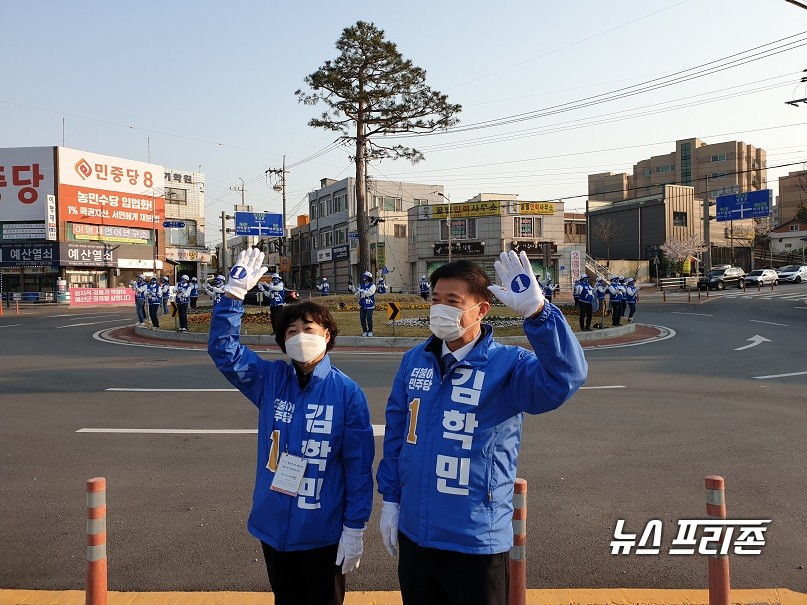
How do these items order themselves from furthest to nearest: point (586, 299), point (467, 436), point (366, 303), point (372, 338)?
1. point (586, 299)
2. point (366, 303)
3. point (372, 338)
4. point (467, 436)

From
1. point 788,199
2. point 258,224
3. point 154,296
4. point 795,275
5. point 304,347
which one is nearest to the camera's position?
point 304,347

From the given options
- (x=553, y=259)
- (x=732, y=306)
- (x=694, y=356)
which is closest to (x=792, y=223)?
(x=553, y=259)

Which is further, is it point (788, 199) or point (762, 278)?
point (788, 199)

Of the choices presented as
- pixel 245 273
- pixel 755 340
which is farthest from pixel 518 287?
pixel 755 340

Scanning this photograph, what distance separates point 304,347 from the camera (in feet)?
10.0

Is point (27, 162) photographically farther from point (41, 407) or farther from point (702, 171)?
point (702, 171)

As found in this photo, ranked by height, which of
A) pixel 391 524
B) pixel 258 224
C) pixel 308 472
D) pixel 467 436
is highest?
pixel 258 224

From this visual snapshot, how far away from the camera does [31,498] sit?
17.7 feet

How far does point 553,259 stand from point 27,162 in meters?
39.7

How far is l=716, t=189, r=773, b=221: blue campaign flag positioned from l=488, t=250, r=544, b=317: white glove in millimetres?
46004

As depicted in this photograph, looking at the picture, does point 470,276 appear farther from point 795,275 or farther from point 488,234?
point 795,275

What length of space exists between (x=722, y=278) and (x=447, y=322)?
163 feet

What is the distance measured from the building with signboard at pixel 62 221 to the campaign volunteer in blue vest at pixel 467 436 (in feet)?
148

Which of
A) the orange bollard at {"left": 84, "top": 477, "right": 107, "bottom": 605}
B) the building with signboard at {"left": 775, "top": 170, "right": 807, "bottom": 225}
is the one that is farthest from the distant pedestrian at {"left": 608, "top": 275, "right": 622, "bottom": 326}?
the building with signboard at {"left": 775, "top": 170, "right": 807, "bottom": 225}
